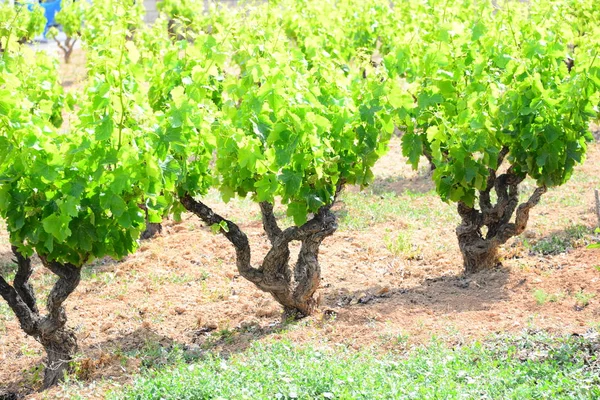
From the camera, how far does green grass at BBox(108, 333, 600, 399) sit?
181 inches

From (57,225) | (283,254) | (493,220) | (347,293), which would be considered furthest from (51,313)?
(493,220)

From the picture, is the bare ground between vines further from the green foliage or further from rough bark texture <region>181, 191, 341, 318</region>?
the green foliage

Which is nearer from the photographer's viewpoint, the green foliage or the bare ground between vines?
the bare ground between vines

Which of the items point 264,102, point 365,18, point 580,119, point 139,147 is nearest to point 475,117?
point 580,119

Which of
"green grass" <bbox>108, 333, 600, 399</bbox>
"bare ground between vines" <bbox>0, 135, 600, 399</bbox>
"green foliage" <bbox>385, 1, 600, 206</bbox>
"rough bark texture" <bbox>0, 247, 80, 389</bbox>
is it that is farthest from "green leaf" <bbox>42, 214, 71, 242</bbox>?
"green foliage" <bbox>385, 1, 600, 206</bbox>

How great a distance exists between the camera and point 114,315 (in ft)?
23.5

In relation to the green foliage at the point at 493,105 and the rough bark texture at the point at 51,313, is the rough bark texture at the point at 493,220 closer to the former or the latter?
the green foliage at the point at 493,105

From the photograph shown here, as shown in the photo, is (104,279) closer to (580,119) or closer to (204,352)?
(204,352)

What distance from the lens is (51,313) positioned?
5.90m

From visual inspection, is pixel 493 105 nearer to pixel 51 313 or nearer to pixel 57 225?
pixel 57 225

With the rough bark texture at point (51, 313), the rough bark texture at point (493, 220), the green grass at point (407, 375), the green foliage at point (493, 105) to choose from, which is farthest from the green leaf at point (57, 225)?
the rough bark texture at point (493, 220)

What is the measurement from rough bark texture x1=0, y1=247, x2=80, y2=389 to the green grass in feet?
2.57

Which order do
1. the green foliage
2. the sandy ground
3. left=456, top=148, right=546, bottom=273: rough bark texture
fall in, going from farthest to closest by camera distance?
left=456, top=148, right=546, bottom=273: rough bark texture < the green foliage < the sandy ground

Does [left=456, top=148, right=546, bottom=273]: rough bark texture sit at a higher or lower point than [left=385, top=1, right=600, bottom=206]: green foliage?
lower
